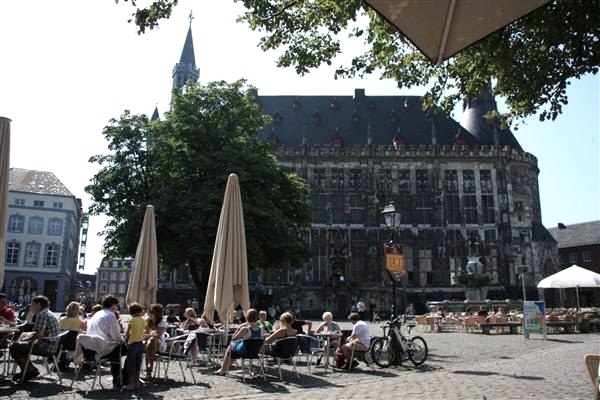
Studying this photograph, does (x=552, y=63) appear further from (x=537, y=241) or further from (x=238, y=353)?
(x=537, y=241)

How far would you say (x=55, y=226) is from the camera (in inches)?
1901

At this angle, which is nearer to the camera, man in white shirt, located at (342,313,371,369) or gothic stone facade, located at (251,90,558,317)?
man in white shirt, located at (342,313,371,369)

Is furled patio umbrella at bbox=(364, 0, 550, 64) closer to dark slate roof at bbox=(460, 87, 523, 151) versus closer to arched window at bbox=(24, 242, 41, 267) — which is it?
dark slate roof at bbox=(460, 87, 523, 151)

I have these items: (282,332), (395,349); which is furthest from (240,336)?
(395,349)

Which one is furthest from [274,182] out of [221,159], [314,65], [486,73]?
[486,73]

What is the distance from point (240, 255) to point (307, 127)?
1615 inches

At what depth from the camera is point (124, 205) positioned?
852 inches

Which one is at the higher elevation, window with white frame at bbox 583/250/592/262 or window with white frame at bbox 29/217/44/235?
window with white frame at bbox 29/217/44/235

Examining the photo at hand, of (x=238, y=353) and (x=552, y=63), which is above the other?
(x=552, y=63)

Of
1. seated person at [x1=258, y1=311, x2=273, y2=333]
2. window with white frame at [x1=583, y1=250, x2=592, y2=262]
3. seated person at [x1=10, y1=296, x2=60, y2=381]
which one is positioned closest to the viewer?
seated person at [x1=10, y1=296, x2=60, y2=381]

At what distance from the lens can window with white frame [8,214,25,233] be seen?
4634cm

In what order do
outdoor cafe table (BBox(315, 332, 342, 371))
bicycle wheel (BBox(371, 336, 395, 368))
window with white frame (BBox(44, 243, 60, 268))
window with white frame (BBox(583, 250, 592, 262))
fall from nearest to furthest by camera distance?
1. outdoor cafe table (BBox(315, 332, 342, 371))
2. bicycle wheel (BBox(371, 336, 395, 368))
3. window with white frame (BBox(44, 243, 60, 268))
4. window with white frame (BBox(583, 250, 592, 262))

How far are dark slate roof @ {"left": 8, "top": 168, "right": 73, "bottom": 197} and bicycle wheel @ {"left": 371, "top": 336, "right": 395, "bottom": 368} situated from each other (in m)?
46.3

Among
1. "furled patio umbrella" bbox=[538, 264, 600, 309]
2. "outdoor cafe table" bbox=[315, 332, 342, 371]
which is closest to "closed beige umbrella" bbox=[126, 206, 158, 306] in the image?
"outdoor cafe table" bbox=[315, 332, 342, 371]
